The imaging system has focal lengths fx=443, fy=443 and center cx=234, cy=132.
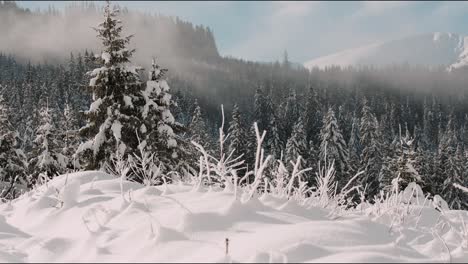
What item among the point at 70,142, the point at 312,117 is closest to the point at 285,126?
the point at 312,117

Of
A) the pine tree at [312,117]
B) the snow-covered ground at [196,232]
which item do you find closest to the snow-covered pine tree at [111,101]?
the snow-covered ground at [196,232]

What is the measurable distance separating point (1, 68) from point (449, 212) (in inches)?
6600

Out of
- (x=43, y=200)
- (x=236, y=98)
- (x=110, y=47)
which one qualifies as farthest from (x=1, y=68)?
(x=43, y=200)

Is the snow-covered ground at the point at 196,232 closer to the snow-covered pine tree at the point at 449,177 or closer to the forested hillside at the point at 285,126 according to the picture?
the forested hillside at the point at 285,126

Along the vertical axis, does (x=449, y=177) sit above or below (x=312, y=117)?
below

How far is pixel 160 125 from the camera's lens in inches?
755

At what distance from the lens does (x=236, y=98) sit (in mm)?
190250

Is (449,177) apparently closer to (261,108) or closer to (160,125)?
(160,125)

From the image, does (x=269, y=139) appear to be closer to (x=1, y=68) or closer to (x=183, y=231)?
→ (x=183, y=231)

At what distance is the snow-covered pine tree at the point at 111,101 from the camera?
1656cm

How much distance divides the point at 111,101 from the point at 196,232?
15155mm

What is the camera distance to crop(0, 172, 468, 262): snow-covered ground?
237cm

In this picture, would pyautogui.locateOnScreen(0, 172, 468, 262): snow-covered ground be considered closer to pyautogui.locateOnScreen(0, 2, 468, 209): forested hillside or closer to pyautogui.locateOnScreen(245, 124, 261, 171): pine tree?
pyautogui.locateOnScreen(0, 2, 468, 209): forested hillside

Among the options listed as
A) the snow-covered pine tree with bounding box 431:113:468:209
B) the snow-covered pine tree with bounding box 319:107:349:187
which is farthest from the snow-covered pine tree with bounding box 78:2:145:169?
the snow-covered pine tree with bounding box 319:107:349:187
